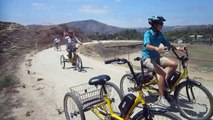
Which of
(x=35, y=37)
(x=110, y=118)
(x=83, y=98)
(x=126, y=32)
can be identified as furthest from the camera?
(x=126, y=32)

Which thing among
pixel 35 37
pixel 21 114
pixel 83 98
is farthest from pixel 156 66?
pixel 35 37

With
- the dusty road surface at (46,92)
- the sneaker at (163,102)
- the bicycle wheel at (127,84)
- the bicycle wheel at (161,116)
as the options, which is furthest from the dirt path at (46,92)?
the bicycle wheel at (161,116)

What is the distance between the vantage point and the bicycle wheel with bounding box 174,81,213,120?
557cm

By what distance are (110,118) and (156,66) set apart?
1.79 meters

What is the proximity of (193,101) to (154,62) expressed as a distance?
1123 millimetres

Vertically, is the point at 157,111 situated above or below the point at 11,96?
above

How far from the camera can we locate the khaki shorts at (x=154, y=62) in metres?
6.20

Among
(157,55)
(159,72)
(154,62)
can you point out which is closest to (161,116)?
(159,72)

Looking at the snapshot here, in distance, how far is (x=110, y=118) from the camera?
487 cm

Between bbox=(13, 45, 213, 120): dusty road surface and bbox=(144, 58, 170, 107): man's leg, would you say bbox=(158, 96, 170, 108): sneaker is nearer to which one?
bbox=(144, 58, 170, 107): man's leg

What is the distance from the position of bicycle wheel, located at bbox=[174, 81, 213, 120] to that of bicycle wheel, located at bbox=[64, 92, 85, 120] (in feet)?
6.70

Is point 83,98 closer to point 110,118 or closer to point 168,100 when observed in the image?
point 110,118

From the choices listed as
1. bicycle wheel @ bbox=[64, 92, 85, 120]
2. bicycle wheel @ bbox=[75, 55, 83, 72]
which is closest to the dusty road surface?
bicycle wheel @ bbox=[75, 55, 83, 72]

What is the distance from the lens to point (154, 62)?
623 centimetres
